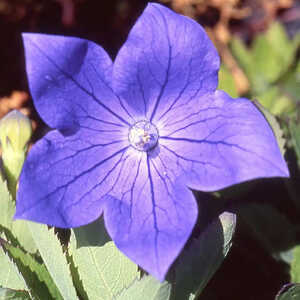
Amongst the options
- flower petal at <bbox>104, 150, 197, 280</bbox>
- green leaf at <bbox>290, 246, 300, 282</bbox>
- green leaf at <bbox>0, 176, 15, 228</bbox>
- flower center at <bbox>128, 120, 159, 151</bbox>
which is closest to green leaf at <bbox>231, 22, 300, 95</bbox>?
green leaf at <bbox>290, 246, 300, 282</bbox>

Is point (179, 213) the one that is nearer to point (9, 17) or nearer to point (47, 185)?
point (47, 185)

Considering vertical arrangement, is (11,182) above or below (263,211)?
above

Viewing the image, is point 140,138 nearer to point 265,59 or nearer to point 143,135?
point 143,135

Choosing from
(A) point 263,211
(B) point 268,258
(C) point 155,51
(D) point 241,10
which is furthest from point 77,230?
(D) point 241,10

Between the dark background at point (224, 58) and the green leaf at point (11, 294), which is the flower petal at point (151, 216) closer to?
the green leaf at point (11, 294)

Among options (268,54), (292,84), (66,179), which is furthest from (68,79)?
(268,54)

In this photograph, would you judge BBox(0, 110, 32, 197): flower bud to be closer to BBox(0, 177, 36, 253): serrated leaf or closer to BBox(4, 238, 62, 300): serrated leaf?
BBox(0, 177, 36, 253): serrated leaf
